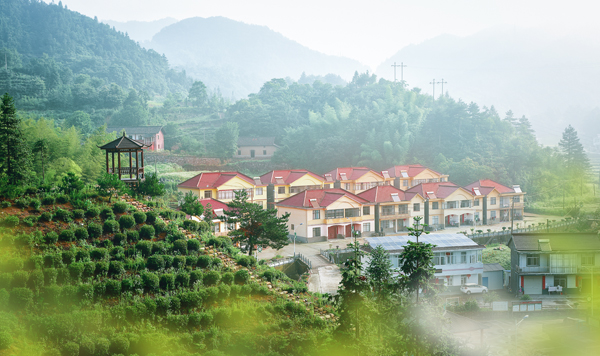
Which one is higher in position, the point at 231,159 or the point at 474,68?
the point at 474,68

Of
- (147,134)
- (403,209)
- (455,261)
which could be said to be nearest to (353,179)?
(403,209)

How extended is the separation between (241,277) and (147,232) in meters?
3.66

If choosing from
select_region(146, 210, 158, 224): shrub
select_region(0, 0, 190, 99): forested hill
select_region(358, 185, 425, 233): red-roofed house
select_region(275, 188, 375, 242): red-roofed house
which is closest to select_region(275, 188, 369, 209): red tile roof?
select_region(275, 188, 375, 242): red-roofed house

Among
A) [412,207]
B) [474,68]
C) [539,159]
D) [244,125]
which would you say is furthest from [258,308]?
[474,68]

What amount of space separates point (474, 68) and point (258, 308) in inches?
7093

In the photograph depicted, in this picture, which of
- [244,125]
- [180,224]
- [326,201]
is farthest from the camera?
[244,125]

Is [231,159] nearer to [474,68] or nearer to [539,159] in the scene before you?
[539,159]

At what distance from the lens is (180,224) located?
1953 centimetres

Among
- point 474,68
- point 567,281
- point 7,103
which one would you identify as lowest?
point 567,281

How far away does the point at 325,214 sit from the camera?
36656 mm

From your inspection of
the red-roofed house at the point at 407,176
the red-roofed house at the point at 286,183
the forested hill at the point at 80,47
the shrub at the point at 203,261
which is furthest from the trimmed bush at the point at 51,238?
the forested hill at the point at 80,47

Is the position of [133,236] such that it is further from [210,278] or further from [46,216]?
[210,278]

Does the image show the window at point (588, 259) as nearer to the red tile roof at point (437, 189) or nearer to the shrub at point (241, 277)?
the red tile roof at point (437, 189)

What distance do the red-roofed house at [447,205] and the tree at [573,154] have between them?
24854mm
